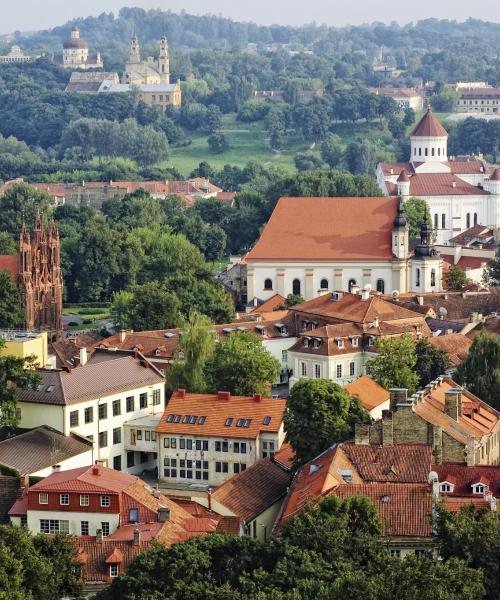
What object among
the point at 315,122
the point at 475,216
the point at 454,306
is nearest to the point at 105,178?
the point at 315,122

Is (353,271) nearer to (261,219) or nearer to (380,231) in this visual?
(380,231)

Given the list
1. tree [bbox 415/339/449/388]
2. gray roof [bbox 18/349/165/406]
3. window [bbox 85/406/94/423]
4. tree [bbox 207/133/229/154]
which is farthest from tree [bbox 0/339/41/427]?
tree [bbox 207/133/229/154]

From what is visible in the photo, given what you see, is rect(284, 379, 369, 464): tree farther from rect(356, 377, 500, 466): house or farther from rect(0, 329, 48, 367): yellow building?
rect(0, 329, 48, 367): yellow building

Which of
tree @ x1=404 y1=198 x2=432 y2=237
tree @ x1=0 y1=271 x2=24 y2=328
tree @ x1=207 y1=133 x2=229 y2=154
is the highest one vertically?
tree @ x1=0 y1=271 x2=24 y2=328

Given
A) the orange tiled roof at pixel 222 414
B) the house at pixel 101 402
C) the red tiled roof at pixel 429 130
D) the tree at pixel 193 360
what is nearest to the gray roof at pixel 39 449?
the house at pixel 101 402

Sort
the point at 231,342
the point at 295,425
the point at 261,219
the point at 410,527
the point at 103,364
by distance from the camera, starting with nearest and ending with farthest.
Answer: the point at 410,527 → the point at 295,425 → the point at 103,364 → the point at 231,342 → the point at 261,219

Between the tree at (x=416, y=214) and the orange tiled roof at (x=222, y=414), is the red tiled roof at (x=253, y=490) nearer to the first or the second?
the orange tiled roof at (x=222, y=414)
